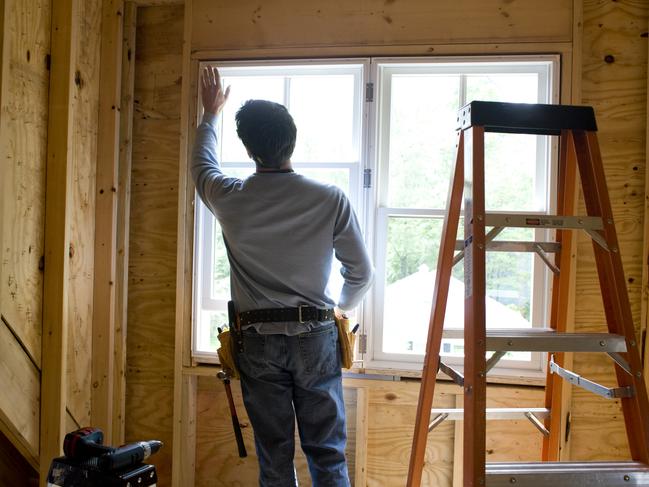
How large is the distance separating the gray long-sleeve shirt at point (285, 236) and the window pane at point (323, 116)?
24.1 inches

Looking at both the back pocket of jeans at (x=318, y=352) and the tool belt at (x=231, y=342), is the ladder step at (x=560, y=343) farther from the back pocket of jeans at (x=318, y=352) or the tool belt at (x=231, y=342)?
the tool belt at (x=231, y=342)

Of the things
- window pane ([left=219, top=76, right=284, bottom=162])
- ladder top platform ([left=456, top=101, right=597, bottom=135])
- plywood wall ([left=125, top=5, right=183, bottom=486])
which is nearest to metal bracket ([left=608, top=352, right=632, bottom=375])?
ladder top platform ([left=456, top=101, right=597, bottom=135])

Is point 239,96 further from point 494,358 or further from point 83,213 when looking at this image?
point 494,358

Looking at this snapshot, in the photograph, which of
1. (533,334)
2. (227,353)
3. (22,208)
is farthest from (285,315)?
(22,208)

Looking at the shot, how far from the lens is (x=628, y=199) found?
1.90 m

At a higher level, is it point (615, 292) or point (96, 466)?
point (615, 292)

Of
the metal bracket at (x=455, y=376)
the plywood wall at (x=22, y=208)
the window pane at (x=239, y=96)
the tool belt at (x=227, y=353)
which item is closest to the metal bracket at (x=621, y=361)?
the metal bracket at (x=455, y=376)

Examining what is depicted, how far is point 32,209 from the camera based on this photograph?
71.4 inches

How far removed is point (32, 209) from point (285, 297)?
1069 millimetres

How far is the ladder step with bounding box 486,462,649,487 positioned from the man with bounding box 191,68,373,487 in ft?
1.85

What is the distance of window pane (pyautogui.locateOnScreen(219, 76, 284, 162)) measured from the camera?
7.04 ft

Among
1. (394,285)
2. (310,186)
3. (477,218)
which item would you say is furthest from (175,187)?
(477,218)

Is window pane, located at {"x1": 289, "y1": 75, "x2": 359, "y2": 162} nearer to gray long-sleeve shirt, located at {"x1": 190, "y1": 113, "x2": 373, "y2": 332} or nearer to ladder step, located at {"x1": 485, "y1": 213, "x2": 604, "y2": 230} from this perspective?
gray long-sleeve shirt, located at {"x1": 190, "y1": 113, "x2": 373, "y2": 332}

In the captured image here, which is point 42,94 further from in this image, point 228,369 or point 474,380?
point 474,380
